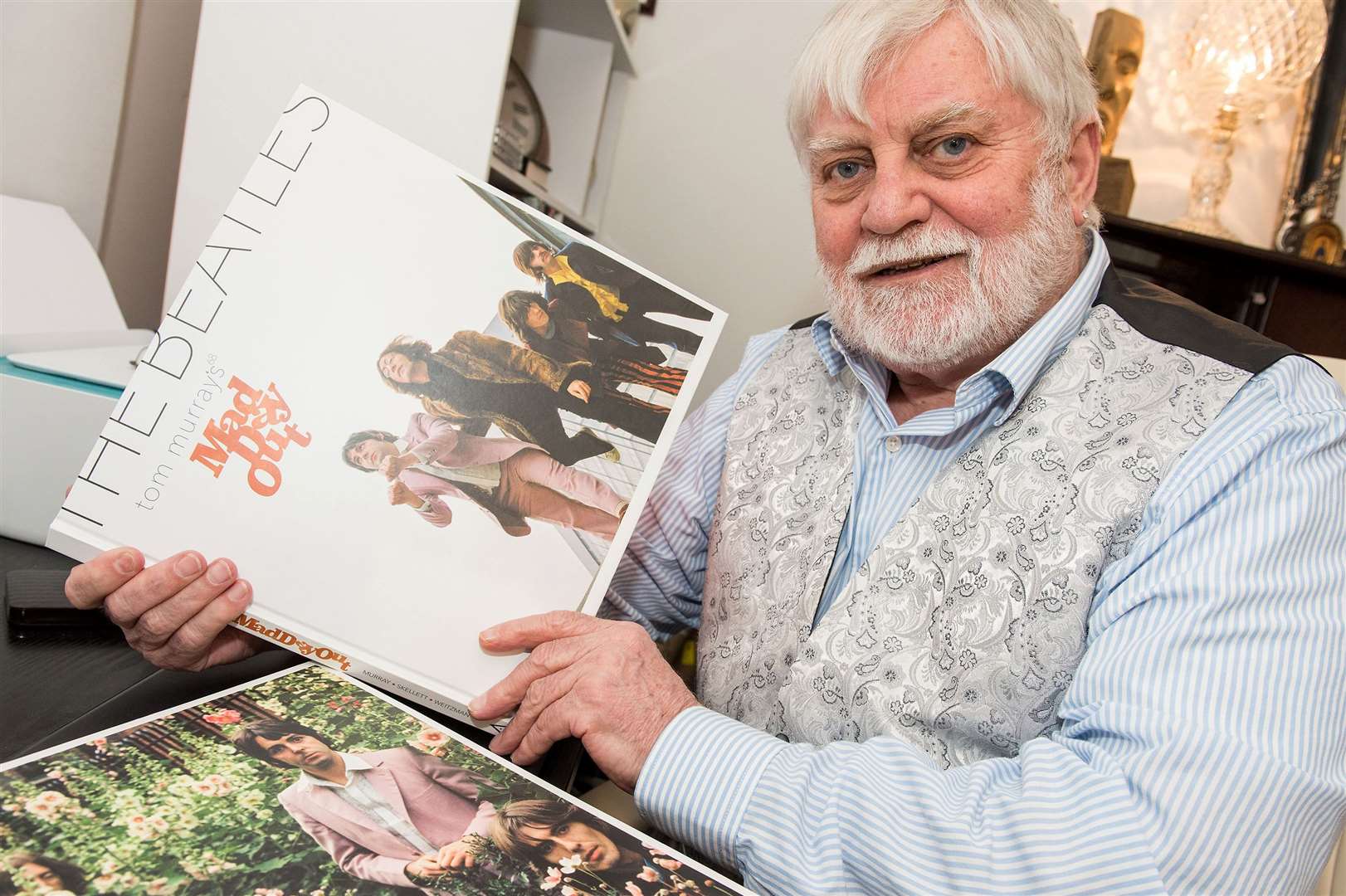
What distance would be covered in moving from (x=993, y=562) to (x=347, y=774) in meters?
0.59

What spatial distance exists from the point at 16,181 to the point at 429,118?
0.59 meters

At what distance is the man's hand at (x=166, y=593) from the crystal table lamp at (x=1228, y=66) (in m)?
1.87

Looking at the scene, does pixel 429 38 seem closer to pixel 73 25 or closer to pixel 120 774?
pixel 73 25

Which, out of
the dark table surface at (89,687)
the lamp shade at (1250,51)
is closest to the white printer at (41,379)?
the dark table surface at (89,687)

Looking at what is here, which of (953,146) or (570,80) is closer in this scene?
(953,146)

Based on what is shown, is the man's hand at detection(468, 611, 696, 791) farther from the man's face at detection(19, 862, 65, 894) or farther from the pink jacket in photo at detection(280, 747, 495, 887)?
the man's face at detection(19, 862, 65, 894)

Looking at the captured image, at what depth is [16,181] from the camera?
1.27 metres

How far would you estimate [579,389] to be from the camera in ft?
2.56

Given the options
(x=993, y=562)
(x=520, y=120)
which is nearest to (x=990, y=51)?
(x=993, y=562)

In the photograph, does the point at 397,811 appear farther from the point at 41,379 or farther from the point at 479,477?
the point at 41,379

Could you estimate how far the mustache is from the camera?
0.98m

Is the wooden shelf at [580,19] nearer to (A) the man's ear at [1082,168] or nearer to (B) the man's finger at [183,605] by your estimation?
(A) the man's ear at [1082,168]

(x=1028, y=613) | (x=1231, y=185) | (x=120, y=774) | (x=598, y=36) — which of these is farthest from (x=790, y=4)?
(x=120, y=774)

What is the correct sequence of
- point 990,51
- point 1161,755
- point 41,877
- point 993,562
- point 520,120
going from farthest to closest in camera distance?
point 520,120, point 990,51, point 993,562, point 1161,755, point 41,877
